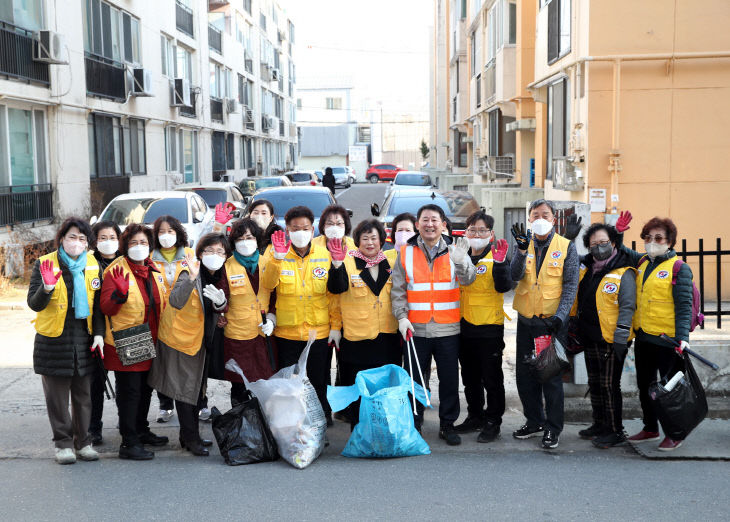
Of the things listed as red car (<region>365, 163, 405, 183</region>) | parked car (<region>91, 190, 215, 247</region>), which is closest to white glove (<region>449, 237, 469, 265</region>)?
parked car (<region>91, 190, 215, 247</region>)

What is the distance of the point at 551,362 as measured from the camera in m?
5.50

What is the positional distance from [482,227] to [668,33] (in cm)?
711

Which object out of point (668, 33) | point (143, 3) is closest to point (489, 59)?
point (143, 3)

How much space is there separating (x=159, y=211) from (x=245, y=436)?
9475 mm

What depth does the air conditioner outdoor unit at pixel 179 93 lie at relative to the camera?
2680cm

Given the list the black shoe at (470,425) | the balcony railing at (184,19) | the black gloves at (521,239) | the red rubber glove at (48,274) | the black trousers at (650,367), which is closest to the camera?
the red rubber glove at (48,274)

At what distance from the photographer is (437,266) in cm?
580

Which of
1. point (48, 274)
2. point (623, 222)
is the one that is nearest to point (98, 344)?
point (48, 274)

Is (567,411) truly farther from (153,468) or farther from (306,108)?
(306,108)

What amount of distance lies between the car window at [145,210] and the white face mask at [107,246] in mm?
8386

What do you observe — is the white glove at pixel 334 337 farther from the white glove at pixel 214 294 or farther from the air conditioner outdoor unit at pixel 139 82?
the air conditioner outdoor unit at pixel 139 82

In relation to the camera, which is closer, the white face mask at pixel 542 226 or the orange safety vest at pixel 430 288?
the white face mask at pixel 542 226

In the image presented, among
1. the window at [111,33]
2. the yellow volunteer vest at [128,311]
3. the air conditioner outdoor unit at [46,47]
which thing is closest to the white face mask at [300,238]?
the yellow volunteer vest at [128,311]

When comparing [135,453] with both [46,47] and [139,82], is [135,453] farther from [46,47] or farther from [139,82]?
[139,82]
